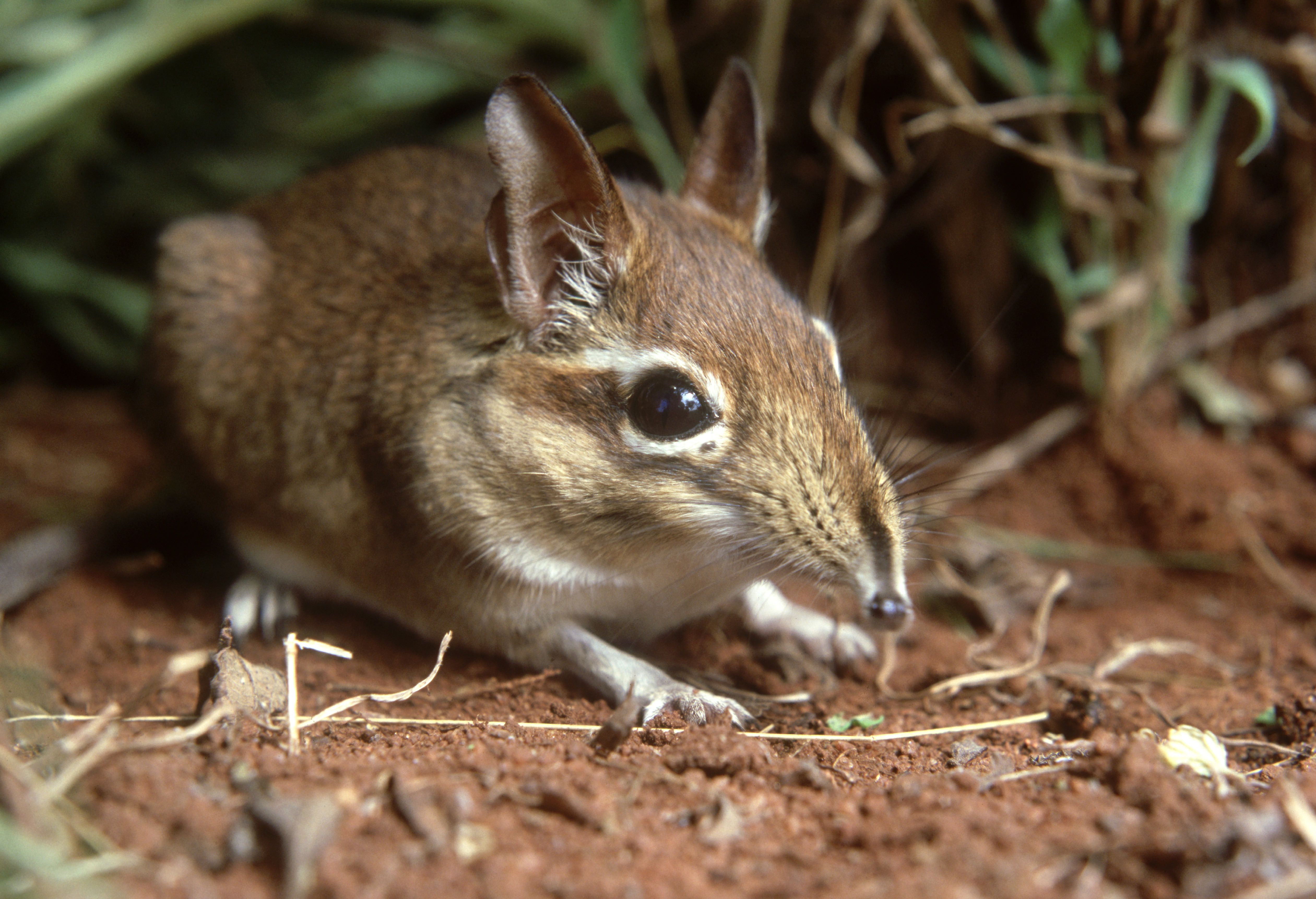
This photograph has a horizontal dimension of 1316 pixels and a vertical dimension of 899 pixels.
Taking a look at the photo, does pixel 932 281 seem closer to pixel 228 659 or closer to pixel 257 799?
pixel 228 659

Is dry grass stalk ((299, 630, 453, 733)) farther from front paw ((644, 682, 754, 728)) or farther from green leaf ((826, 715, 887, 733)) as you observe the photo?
green leaf ((826, 715, 887, 733))

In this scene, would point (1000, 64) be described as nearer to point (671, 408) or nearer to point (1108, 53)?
point (1108, 53)

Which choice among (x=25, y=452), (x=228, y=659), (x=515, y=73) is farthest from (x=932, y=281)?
(x=25, y=452)

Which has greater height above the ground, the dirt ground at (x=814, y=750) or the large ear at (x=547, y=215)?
the large ear at (x=547, y=215)

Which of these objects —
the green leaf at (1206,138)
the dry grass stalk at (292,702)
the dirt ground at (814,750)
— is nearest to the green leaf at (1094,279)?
the green leaf at (1206,138)

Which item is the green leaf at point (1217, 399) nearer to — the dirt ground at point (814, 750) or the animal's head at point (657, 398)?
the dirt ground at point (814, 750)

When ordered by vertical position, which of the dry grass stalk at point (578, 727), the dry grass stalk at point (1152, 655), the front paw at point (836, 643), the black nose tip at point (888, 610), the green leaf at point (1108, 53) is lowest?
the dry grass stalk at point (578, 727)

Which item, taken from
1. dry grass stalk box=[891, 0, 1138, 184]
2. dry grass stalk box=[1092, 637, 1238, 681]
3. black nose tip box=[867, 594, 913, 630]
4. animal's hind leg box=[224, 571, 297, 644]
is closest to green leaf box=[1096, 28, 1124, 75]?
dry grass stalk box=[891, 0, 1138, 184]

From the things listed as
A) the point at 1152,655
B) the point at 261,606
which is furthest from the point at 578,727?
the point at 1152,655
